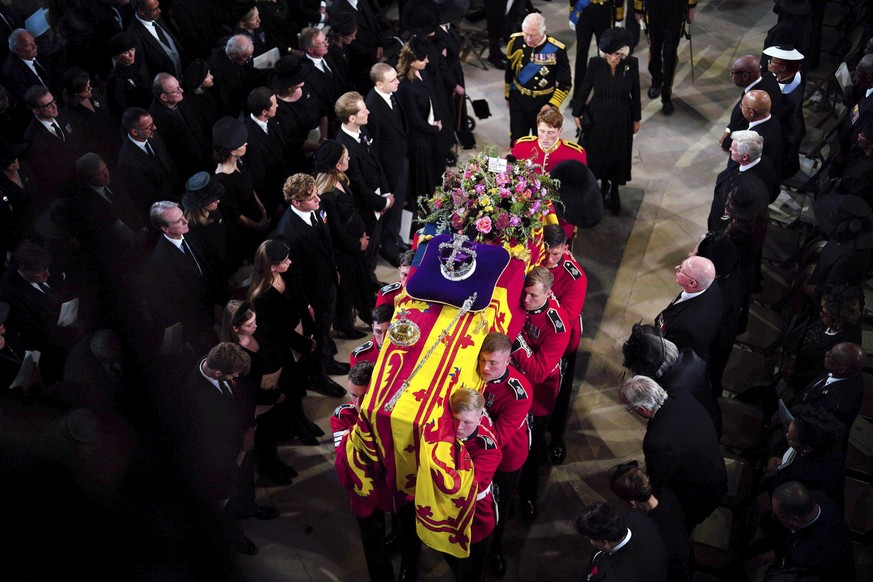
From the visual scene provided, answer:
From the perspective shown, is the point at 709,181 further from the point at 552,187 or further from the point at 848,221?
the point at 552,187

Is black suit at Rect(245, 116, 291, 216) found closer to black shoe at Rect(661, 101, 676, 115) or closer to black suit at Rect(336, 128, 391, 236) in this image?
black suit at Rect(336, 128, 391, 236)

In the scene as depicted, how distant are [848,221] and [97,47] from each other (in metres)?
6.84

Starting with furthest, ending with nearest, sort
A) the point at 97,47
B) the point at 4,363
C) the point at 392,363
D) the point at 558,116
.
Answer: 1. the point at 97,47
2. the point at 558,116
3. the point at 4,363
4. the point at 392,363

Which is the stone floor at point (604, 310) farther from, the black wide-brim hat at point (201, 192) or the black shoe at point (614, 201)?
the black wide-brim hat at point (201, 192)

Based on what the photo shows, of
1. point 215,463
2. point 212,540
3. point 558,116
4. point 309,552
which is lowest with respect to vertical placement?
point 309,552

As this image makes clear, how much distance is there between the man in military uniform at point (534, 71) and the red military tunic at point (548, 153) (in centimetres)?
138

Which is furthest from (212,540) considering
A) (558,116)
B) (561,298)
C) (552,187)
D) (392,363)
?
(558,116)

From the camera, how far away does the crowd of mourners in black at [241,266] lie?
4.31 meters

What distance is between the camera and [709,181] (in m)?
8.05

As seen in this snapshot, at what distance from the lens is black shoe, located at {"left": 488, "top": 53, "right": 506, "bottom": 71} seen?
9786mm

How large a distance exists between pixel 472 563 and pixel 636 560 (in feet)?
3.15

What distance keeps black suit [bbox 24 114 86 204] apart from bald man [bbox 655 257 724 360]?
4679 millimetres

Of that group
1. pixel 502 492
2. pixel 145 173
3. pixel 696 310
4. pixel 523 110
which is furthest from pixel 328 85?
pixel 502 492

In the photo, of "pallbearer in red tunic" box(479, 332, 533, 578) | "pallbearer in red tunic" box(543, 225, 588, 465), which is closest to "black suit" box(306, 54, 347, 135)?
"pallbearer in red tunic" box(543, 225, 588, 465)
